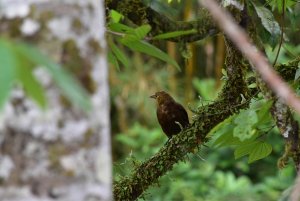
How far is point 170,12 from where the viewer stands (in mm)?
1862

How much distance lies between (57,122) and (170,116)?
4.26ft

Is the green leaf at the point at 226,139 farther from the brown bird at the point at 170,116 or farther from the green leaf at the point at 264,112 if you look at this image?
the brown bird at the point at 170,116

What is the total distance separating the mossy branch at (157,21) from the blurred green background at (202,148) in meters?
1.66

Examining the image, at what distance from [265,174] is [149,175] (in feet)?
9.71

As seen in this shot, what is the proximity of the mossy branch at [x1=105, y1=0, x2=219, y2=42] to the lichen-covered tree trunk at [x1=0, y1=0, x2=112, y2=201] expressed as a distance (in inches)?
44.3

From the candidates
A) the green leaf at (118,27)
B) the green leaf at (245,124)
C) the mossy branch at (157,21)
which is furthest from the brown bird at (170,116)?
the green leaf at (245,124)

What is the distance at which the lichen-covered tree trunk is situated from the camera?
2.40ft

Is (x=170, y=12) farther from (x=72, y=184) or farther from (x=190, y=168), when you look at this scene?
(x=190, y=168)

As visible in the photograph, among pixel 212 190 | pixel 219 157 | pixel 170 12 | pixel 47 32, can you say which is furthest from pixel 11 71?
pixel 219 157

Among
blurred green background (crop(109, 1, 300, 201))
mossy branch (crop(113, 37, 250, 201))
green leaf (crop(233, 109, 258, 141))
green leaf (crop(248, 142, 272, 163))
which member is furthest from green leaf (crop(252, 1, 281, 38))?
blurred green background (crop(109, 1, 300, 201))

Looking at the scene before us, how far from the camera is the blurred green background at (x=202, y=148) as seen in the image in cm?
395

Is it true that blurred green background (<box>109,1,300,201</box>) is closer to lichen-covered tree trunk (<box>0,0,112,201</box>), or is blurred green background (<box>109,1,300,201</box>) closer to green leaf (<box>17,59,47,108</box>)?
lichen-covered tree trunk (<box>0,0,112,201</box>)

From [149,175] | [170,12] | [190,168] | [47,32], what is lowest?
[47,32]

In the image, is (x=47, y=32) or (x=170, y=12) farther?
(x=170, y=12)
